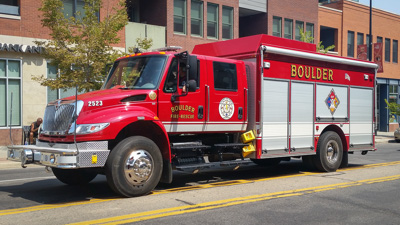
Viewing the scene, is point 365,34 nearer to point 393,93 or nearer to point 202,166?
point 393,93

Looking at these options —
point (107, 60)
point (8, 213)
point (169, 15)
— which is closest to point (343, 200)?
point (8, 213)

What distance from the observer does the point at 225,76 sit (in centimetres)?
980

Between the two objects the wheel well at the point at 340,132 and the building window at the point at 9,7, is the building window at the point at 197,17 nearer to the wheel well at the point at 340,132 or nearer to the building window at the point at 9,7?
the building window at the point at 9,7

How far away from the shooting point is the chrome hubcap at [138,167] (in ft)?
25.5

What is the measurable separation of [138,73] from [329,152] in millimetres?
5800

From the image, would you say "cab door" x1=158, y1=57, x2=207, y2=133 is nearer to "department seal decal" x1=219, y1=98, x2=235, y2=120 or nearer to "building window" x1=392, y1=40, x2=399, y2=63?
"department seal decal" x1=219, y1=98, x2=235, y2=120

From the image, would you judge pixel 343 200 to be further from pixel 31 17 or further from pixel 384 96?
pixel 384 96

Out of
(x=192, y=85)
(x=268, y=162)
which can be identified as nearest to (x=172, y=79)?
(x=192, y=85)

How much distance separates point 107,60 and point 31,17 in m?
6.19

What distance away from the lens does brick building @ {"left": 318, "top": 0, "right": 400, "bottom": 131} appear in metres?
37.2

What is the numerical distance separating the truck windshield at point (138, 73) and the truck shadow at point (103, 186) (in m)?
2.07

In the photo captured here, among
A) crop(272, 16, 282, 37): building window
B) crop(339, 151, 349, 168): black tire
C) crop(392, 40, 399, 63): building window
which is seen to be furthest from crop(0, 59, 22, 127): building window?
crop(392, 40, 399, 63): building window

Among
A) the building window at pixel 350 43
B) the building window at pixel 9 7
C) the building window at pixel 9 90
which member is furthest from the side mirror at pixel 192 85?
the building window at pixel 350 43

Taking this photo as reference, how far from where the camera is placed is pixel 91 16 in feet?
56.0
